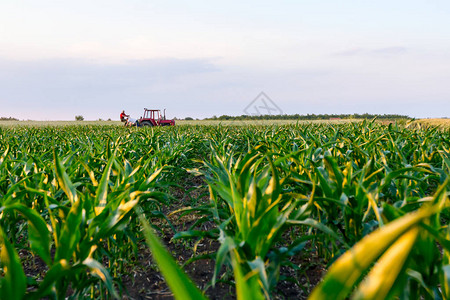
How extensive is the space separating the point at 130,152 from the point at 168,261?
14.3 ft

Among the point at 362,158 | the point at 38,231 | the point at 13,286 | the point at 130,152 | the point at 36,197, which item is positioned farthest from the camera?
the point at 130,152

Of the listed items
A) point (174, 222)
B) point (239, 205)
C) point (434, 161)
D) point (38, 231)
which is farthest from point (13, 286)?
point (434, 161)

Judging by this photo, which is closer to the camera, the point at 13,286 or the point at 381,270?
the point at 381,270

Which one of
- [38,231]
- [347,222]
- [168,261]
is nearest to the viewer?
[168,261]

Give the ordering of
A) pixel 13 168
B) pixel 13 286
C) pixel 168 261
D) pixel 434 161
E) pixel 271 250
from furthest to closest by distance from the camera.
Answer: pixel 434 161 → pixel 13 168 → pixel 271 250 → pixel 13 286 → pixel 168 261

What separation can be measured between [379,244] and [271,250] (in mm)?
1391

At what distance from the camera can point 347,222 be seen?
2252mm

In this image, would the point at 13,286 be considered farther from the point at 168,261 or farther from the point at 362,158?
the point at 362,158

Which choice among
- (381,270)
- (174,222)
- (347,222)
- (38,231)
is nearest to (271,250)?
(347,222)

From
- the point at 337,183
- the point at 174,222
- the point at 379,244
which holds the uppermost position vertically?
the point at 379,244

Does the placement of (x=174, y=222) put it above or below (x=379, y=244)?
below

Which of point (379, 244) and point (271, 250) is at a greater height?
point (379, 244)

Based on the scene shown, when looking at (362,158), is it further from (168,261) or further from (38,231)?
(168,261)

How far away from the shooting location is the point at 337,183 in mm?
2357
